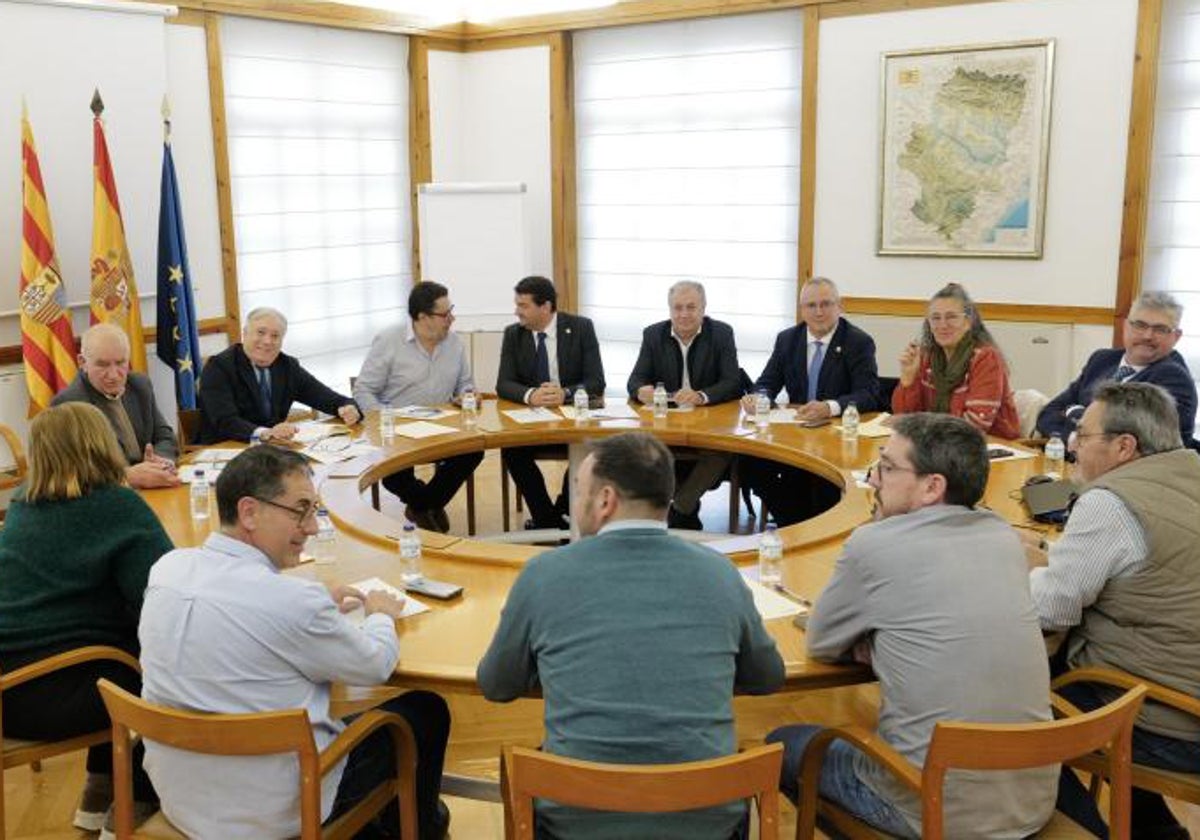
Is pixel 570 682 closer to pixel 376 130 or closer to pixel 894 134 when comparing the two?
pixel 894 134

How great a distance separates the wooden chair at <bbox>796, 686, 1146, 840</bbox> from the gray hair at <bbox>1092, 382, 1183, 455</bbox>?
80 cm

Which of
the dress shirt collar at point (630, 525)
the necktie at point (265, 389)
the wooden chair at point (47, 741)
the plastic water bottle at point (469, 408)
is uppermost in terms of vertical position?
the dress shirt collar at point (630, 525)

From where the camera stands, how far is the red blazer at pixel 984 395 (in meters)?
4.71

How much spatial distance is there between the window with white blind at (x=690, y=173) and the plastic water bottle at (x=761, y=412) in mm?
2490

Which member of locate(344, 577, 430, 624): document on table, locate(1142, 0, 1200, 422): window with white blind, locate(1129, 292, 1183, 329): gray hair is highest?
locate(1142, 0, 1200, 422): window with white blind

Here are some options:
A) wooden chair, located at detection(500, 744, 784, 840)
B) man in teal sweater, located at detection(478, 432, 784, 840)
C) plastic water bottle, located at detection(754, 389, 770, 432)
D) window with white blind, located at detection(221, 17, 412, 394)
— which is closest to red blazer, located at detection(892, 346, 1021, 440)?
plastic water bottle, located at detection(754, 389, 770, 432)

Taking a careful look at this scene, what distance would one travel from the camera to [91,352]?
4348 mm

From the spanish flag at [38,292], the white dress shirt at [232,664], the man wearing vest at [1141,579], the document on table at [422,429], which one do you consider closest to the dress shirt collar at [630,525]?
Result: the white dress shirt at [232,664]

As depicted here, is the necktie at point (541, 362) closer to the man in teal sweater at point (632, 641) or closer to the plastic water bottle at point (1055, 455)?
the plastic water bottle at point (1055, 455)

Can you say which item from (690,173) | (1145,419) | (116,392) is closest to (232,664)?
(1145,419)

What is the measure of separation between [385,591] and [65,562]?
791 millimetres

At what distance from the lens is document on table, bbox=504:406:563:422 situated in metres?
5.21

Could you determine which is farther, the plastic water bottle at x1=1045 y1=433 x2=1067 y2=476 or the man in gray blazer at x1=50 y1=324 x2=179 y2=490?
the man in gray blazer at x1=50 y1=324 x2=179 y2=490

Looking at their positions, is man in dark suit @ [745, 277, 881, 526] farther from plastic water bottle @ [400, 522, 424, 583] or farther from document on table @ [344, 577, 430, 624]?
document on table @ [344, 577, 430, 624]
